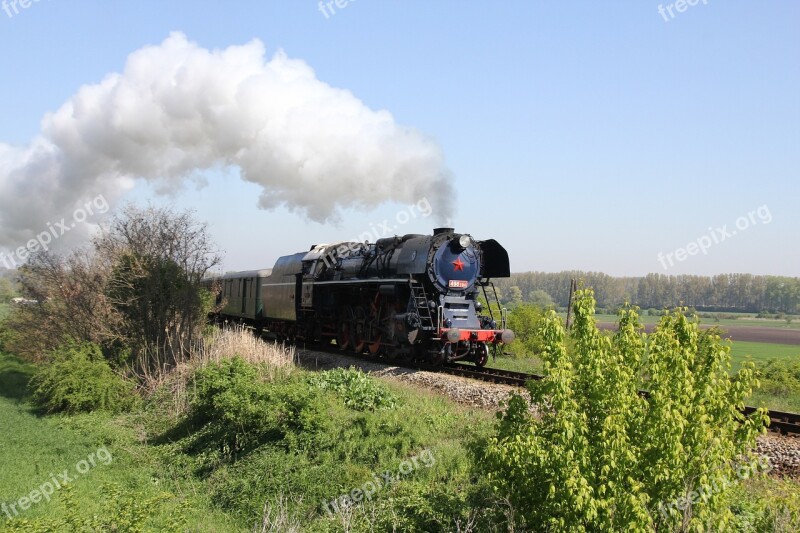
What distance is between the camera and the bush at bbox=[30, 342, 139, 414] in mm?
16656

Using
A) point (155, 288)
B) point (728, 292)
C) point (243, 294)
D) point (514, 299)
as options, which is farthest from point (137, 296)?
point (728, 292)

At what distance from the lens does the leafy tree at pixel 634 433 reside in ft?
18.7

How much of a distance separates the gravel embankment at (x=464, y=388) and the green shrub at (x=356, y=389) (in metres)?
1.57

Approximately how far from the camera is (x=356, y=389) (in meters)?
13.5

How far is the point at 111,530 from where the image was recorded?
282 inches

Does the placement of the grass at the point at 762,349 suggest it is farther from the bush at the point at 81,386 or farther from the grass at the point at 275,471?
the bush at the point at 81,386

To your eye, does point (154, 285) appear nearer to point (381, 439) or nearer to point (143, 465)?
point (143, 465)

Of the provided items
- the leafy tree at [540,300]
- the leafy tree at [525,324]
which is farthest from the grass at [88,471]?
the leafy tree at [540,300]

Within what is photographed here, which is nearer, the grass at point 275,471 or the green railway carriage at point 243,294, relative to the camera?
the grass at point 275,471

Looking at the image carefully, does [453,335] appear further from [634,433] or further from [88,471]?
[634,433]

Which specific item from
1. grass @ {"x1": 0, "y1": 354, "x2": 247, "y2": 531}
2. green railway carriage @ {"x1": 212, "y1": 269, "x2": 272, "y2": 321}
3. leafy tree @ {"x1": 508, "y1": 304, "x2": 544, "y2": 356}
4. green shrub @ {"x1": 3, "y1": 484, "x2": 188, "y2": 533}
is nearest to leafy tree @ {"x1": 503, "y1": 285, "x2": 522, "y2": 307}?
leafy tree @ {"x1": 508, "y1": 304, "x2": 544, "y2": 356}

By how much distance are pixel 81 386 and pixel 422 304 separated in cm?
926

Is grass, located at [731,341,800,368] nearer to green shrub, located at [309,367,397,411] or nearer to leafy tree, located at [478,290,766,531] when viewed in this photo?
green shrub, located at [309,367,397,411]

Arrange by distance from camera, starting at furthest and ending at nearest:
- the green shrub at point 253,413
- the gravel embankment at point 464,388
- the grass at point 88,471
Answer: the green shrub at point 253,413
the grass at point 88,471
the gravel embankment at point 464,388
